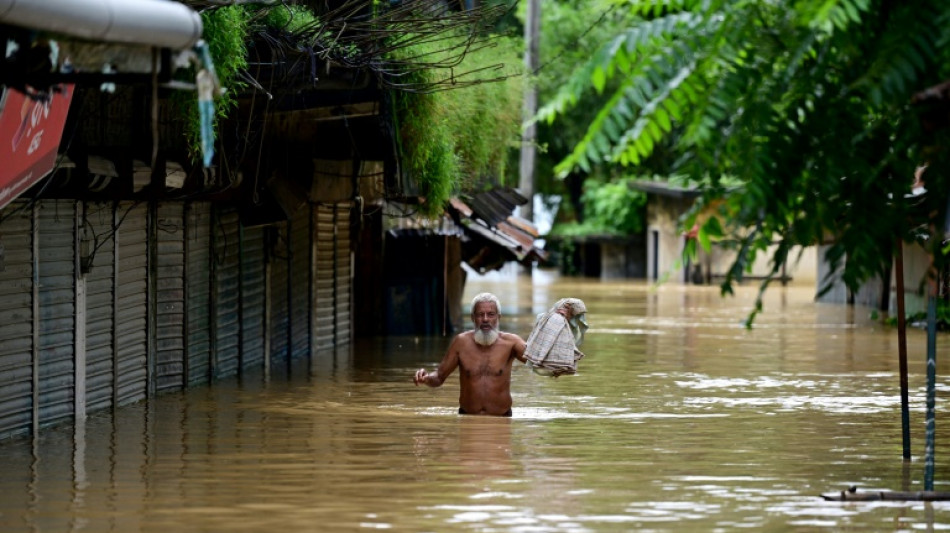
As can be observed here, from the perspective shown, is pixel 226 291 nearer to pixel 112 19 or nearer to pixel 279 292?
pixel 279 292

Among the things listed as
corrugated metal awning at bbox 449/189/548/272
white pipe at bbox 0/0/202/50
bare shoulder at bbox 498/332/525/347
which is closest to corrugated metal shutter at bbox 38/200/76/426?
bare shoulder at bbox 498/332/525/347

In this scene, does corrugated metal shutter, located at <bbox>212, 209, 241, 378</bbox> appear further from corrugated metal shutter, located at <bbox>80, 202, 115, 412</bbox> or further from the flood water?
corrugated metal shutter, located at <bbox>80, 202, 115, 412</bbox>

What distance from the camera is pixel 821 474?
40.5ft

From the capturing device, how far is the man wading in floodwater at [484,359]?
14812 mm

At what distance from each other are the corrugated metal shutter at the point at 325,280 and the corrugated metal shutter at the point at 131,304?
703 centimetres

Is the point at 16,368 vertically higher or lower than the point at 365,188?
lower

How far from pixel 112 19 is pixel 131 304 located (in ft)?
30.3

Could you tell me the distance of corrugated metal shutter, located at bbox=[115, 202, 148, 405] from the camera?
16688 millimetres

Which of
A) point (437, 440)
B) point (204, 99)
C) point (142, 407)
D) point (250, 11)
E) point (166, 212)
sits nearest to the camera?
point (204, 99)

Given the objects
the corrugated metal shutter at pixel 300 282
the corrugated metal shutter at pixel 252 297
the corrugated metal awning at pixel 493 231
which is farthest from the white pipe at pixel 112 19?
the corrugated metal awning at pixel 493 231

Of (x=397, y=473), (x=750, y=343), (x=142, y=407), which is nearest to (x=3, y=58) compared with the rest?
(x=397, y=473)

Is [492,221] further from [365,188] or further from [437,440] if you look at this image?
[437,440]

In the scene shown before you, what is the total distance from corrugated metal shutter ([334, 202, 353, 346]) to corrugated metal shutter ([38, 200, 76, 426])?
33.5 feet

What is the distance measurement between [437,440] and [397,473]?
1859 mm
